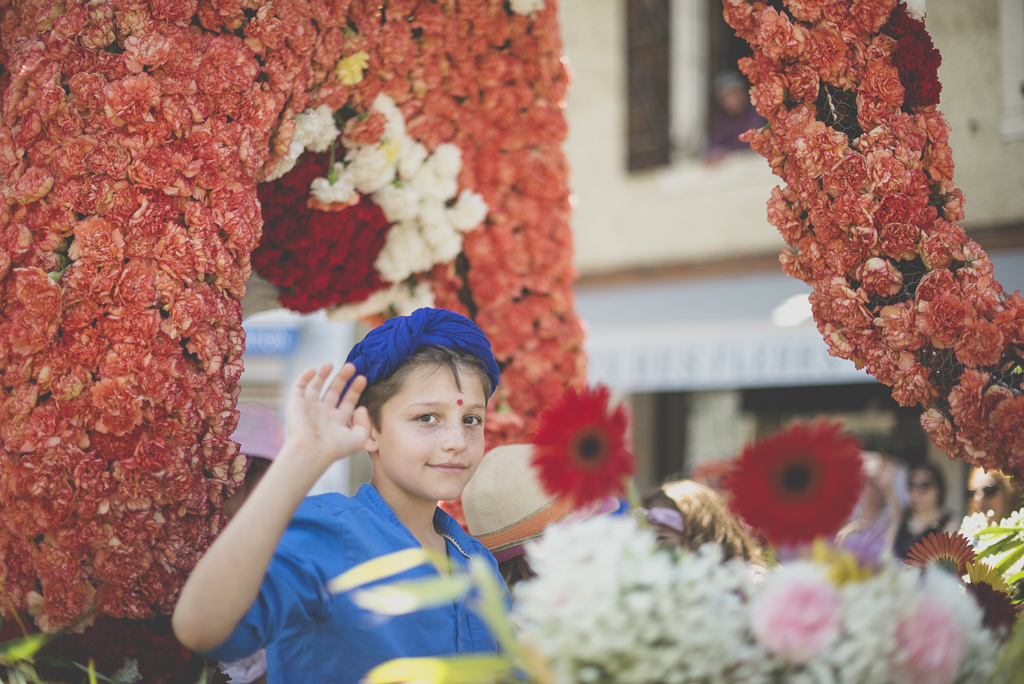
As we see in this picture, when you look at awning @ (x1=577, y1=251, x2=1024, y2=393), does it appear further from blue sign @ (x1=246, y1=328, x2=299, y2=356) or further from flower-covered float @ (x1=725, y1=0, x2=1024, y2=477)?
flower-covered float @ (x1=725, y1=0, x2=1024, y2=477)

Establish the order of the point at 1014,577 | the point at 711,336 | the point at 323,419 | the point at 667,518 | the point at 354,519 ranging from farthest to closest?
the point at 711,336, the point at 667,518, the point at 1014,577, the point at 354,519, the point at 323,419

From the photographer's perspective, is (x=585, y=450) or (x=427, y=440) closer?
(x=585, y=450)

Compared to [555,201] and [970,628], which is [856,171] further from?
[555,201]

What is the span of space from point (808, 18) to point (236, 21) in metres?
1.31

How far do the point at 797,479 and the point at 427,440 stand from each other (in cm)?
74

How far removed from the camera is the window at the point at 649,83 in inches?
283

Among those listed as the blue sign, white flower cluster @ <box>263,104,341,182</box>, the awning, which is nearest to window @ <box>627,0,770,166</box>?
the awning

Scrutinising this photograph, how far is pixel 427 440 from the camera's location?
1534 mm

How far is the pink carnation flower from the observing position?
90 centimetres

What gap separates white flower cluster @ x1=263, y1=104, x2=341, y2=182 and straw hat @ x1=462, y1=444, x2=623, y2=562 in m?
0.96

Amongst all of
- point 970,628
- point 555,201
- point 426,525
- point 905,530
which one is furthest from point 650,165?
point 970,628

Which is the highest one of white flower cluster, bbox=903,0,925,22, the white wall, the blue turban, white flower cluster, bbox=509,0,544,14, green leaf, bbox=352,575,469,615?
the white wall

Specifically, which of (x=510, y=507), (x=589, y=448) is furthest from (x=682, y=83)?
(x=589, y=448)

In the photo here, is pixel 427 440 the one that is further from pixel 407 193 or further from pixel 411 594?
pixel 407 193
